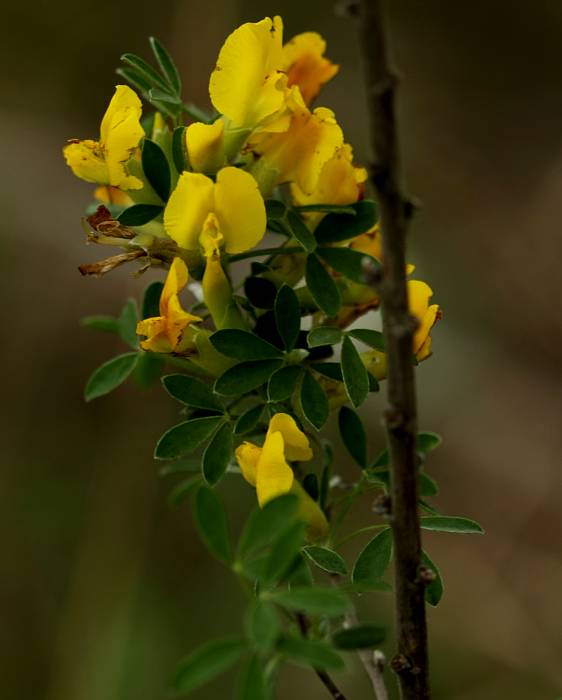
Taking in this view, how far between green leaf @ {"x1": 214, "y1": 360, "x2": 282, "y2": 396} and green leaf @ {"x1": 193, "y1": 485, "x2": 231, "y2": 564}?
16 cm

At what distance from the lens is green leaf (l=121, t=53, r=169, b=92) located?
66 cm

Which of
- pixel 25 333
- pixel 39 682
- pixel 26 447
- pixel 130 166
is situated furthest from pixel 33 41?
pixel 130 166

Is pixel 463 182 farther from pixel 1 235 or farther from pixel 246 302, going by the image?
pixel 246 302

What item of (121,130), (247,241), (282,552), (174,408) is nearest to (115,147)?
(121,130)

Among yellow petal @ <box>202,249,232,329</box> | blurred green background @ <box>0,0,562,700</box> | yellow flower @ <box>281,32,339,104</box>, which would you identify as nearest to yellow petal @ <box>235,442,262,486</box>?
yellow petal @ <box>202,249,232,329</box>

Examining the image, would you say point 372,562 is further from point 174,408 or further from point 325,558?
point 174,408

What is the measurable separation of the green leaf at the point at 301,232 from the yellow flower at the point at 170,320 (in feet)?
0.28

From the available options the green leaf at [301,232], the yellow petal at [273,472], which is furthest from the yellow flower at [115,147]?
the yellow petal at [273,472]

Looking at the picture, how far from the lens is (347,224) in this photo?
664mm

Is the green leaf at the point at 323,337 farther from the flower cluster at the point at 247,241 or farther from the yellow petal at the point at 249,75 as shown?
the yellow petal at the point at 249,75

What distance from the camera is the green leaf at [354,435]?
28.2 inches

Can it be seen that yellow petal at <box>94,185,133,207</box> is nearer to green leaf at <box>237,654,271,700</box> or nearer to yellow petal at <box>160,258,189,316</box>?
yellow petal at <box>160,258,189,316</box>

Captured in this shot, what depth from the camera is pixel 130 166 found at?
0.65 m

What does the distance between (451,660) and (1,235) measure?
57.5 inches
